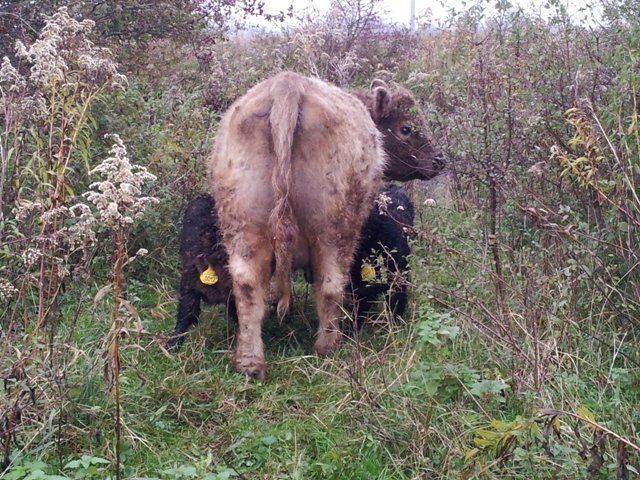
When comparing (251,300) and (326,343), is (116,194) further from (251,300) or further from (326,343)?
(326,343)

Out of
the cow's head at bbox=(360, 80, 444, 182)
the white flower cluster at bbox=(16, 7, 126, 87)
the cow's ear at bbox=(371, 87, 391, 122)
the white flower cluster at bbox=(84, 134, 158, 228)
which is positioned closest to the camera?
the white flower cluster at bbox=(84, 134, 158, 228)

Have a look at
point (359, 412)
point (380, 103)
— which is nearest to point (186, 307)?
point (359, 412)

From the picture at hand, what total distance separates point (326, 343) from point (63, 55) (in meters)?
2.35

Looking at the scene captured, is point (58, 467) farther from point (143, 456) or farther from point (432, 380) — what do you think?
point (432, 380)

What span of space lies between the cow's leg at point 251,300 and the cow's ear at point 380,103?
8.81 ft

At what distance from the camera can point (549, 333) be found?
450 cm

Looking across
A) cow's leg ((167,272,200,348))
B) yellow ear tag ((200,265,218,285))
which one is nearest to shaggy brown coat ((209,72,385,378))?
yellow ear tag ((200,265,218,285))

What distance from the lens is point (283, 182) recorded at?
4.59m

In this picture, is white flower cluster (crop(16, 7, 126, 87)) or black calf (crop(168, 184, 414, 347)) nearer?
white flower cluster (crop(16, 7, 126, 87))

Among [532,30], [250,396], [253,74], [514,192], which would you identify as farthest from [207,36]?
[250,396]

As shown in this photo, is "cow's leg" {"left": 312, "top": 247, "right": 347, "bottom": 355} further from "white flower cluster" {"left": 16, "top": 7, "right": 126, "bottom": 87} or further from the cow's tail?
"white flower cluster" {"left": 16, "top": 7, "right": 126, "bottom": 87}

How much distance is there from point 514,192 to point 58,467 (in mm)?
3616

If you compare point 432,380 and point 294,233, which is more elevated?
point 294,233

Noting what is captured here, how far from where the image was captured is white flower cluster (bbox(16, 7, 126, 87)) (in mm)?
3789
